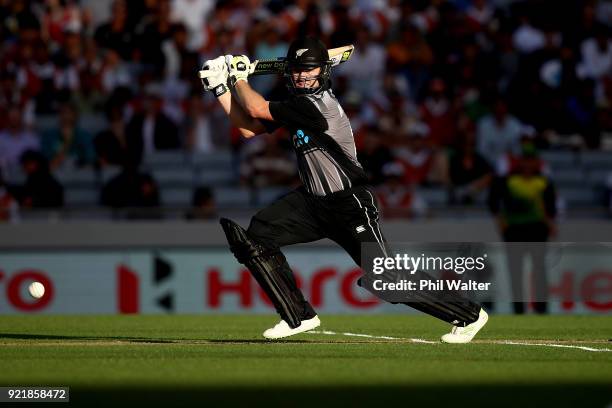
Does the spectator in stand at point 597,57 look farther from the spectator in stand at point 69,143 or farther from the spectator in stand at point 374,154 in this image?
the spectator in stand at point 69,143

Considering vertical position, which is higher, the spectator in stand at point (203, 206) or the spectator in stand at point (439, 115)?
the spectator in stand at point (439, 115)

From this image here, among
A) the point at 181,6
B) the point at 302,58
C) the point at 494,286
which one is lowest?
the point at 494,286

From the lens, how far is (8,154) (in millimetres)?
19188

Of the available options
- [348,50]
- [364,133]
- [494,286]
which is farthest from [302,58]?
[364,133]

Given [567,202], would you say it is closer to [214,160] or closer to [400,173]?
[400,173]

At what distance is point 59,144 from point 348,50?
938 centimetres

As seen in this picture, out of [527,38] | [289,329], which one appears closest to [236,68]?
[289,329]

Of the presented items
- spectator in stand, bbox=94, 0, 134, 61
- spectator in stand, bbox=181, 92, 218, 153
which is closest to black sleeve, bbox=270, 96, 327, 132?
spectator in stand, bbox=181, 92, 218, 153

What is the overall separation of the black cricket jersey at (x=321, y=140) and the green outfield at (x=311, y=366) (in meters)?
1.32

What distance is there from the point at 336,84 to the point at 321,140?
32.6 ft

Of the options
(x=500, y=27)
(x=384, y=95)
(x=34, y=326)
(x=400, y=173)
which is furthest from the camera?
(x=500, y=27)

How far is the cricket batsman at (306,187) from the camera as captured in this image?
9961 mm

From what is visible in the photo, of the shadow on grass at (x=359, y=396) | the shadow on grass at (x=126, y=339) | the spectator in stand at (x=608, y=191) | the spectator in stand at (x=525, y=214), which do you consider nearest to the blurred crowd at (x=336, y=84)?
the spectator in stand at (x=608, y=191)

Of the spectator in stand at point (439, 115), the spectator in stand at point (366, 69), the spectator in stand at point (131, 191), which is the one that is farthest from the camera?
the spectator in stand at point (366, 69)
